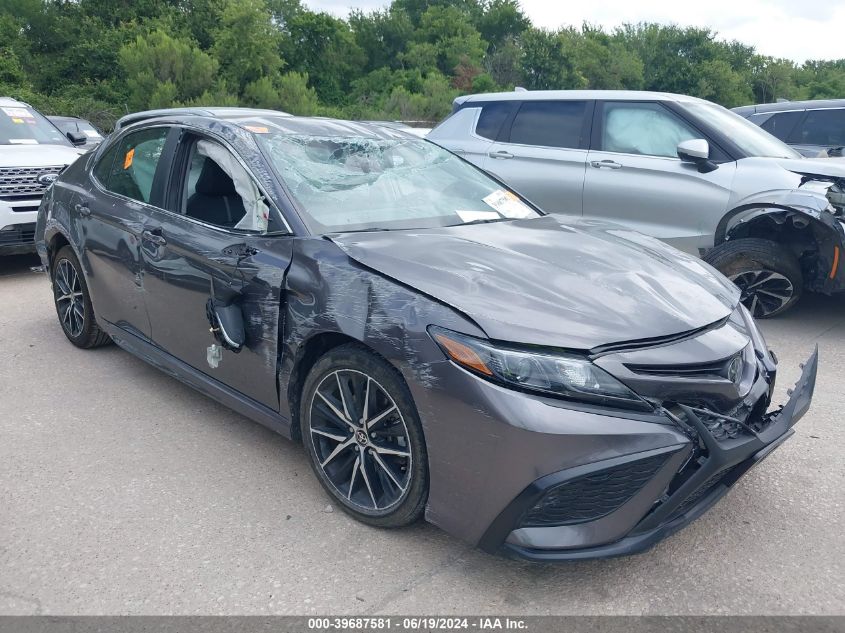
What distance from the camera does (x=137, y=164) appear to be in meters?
4.31

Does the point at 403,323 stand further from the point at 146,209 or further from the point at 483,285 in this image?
the point at 146,209

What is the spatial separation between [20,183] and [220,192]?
4.67 meters

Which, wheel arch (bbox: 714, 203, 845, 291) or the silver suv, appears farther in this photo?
the silver suv

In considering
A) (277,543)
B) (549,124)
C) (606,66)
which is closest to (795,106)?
(549,124)

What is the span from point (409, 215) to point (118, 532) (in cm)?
182

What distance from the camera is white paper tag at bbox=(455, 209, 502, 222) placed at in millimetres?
3650

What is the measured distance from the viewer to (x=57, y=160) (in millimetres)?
7824

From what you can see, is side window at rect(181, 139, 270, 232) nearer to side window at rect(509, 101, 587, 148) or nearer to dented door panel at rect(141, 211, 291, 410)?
dented door panel at rect(141, 211, 291, 410)

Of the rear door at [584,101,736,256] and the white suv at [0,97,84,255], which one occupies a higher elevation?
the rear door at [584,101,736,256]

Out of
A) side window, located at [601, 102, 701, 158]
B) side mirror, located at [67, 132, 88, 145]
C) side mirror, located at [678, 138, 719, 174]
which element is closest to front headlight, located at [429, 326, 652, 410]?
side mirror, located at [678, 138, 719, 174]

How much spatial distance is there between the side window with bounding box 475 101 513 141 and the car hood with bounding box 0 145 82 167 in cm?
430

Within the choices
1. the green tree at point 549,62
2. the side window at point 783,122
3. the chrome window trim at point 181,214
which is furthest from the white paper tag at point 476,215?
the green tree at point 549,62

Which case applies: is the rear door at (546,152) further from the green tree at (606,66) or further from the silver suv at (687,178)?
the green tree at (606,66)

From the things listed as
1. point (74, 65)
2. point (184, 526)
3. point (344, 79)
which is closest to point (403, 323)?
point (184, 526)
